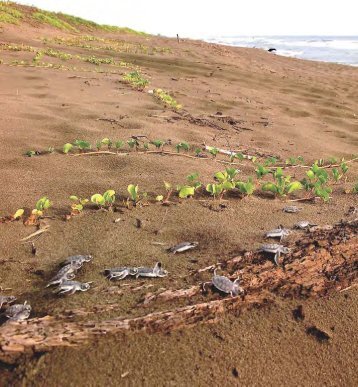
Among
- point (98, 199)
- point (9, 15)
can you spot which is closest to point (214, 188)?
point (98, 199)

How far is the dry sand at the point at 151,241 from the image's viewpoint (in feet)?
4.99

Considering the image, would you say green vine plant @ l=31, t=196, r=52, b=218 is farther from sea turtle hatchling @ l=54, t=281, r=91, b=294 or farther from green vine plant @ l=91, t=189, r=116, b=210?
sea turtle hatchling @ l=54, t=281, r=91, b=294

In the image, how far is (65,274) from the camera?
1850 millimetres

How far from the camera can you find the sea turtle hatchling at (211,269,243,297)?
1769mm

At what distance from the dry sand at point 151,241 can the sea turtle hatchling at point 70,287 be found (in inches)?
1.3

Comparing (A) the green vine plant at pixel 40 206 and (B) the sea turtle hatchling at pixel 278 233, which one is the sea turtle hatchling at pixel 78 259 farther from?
(B) the sea turtle hatchling at pixel 278 233

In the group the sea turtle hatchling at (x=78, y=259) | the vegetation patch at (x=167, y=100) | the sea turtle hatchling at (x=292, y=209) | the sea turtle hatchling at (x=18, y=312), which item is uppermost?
the vegetation patch at (x=167, y=100)

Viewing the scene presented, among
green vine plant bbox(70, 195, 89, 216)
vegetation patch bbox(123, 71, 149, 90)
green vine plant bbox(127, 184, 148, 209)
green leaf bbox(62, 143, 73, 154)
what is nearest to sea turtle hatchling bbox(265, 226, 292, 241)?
green vine plant bbox(127, 184, 148, 209)

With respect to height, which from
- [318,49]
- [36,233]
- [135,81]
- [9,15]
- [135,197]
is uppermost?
[318,49]

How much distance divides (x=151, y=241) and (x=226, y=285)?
62 cm

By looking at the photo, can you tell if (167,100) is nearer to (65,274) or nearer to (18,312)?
(65,274)

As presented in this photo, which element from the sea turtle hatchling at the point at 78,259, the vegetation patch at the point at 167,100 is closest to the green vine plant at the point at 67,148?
the sea turtle hatchling at the point at 78,259

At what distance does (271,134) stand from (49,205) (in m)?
3.63

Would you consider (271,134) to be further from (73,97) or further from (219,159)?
(73,97)
